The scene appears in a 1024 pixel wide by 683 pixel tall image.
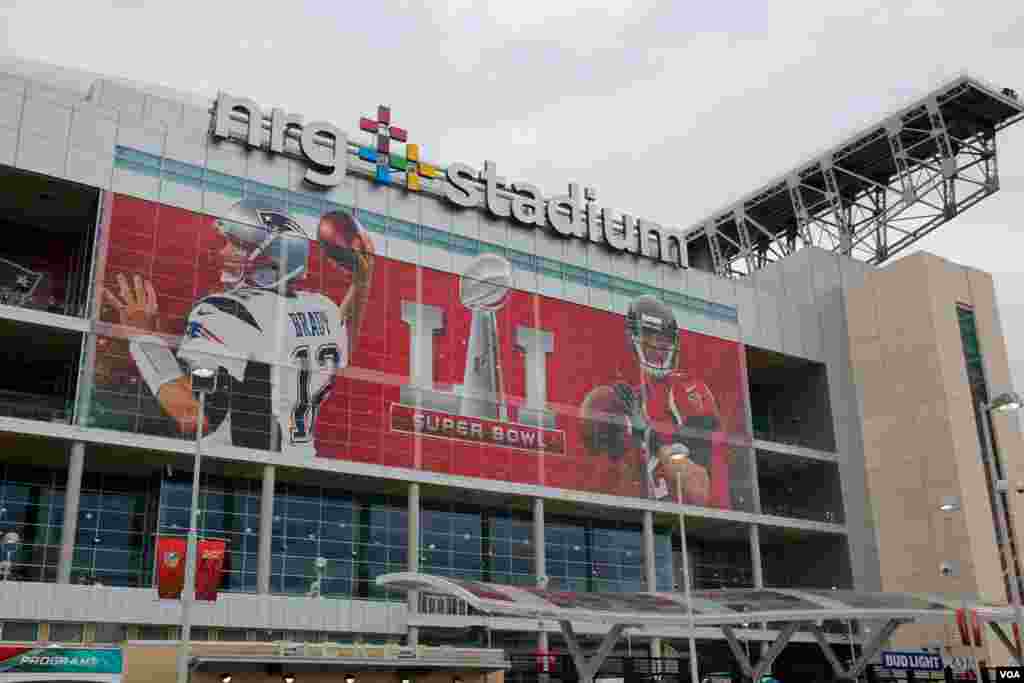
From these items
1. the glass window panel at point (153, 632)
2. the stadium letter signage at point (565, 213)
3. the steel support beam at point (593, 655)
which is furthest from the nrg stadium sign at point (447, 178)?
the steel support beam at point (593, 655)

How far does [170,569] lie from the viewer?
46281mm

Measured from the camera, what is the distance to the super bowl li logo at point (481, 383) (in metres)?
61.5

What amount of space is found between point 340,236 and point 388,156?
6649mm

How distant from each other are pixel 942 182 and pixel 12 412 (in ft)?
233

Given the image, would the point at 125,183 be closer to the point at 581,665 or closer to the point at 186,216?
the point at 186,216

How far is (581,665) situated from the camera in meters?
42.1

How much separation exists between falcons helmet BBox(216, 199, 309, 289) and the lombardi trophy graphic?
10810 millimetres

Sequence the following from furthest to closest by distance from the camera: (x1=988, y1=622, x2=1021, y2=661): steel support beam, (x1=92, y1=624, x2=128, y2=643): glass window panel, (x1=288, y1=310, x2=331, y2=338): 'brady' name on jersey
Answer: (x1=288, y1=310, x2=331, y2=338): 'brady' name on jersey → (x1=988, y1=622, x2=1021, y2=661): steel support beam → (x1=92, y1=624, x2=128, y2=643): glass window panel

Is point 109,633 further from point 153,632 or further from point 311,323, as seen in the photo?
point 311,323

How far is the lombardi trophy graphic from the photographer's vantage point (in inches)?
2506

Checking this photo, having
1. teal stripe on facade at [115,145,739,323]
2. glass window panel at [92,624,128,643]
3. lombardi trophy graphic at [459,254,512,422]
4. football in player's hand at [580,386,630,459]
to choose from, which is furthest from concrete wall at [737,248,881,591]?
glass window panel at [92,624,128,643]

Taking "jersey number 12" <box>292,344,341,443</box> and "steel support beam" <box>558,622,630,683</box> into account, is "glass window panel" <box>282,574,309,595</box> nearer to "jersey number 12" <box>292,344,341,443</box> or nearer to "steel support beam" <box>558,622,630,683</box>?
"jersey number 12" <box>292,344,341,443</box>

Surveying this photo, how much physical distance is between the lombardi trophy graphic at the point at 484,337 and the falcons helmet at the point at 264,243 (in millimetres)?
10810

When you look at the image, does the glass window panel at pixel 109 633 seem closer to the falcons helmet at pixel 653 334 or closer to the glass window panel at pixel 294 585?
the glass window panel at pixel 294 585
